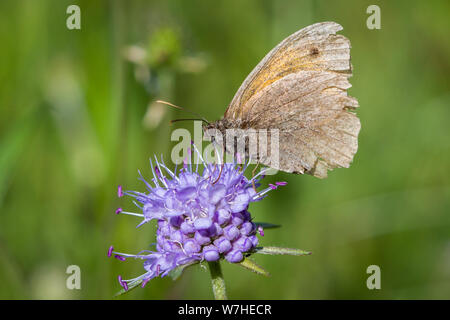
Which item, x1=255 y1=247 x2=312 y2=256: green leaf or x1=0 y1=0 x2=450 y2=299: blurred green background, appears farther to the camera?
x1=0 y1=0 x2=450 y2=299: blurred green background

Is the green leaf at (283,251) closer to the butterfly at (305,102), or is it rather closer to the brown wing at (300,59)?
the butterfly at (305,102)

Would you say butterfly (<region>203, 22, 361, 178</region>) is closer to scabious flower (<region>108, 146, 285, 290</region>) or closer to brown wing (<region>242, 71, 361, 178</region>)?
brown wing (<region>242, 71, 361, 178</region>)

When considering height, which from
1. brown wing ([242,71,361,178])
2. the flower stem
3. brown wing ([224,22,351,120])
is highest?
brown wing ([224,22,351,120])

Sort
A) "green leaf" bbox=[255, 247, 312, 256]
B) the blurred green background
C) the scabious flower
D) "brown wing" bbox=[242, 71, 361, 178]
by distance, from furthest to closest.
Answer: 1. the blurred green background
2. "brown wing" bbox=[242, 71, 361, 178]
3. the scabious flower
4. "green leaf" bbox=[255, 247, 312, 256]

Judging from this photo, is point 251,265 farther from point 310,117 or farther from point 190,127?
point 190,127

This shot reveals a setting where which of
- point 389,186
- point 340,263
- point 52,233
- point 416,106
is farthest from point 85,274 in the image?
point 416,106

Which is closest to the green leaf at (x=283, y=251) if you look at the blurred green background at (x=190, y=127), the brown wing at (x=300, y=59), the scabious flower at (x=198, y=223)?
the scabious flower at (x=198, y=223)

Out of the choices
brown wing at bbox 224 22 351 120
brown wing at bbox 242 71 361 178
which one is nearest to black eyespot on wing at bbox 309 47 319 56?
brown wing at bbox 224 22 351 120
